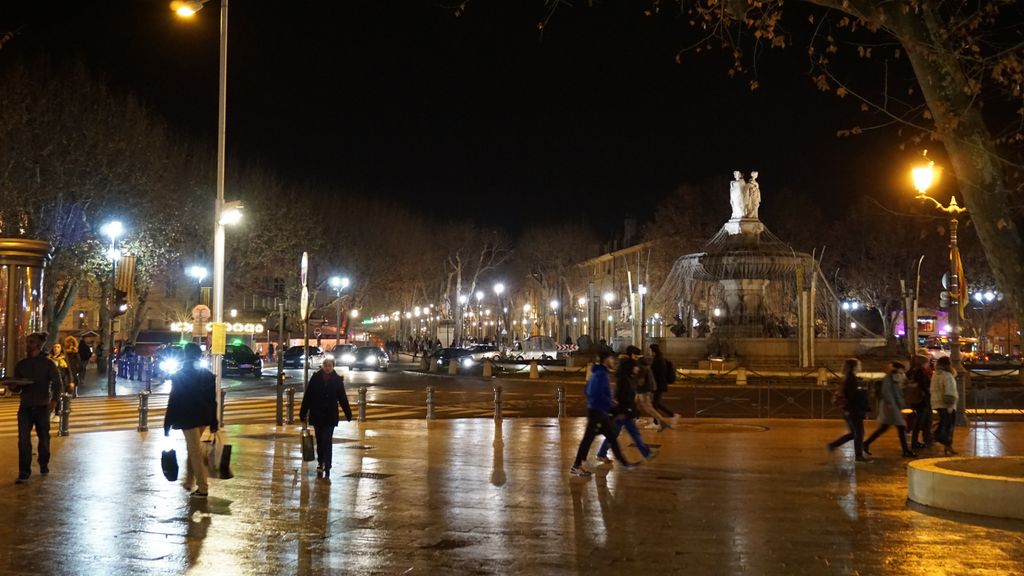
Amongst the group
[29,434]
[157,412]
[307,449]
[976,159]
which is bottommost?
[157,412]

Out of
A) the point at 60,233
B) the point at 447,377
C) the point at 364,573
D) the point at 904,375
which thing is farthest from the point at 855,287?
the point at 364,573

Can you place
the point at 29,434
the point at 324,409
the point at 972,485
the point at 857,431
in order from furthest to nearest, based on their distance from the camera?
the point at 857,431
the point at 324,409
the point at 29,434
the point at 972,485

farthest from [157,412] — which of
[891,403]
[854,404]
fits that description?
[891,403]

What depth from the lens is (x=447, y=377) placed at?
43.6m

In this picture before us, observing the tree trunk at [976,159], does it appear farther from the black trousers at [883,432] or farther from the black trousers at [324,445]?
the black trousers at [324,445]

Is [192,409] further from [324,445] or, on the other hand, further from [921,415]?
[921,415]

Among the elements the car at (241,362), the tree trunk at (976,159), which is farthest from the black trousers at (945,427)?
the car at (241,362)

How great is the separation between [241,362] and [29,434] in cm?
3267

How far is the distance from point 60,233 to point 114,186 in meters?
2.59

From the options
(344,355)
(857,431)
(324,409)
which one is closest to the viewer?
(324,409)

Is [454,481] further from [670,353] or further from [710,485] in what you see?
[670,353]


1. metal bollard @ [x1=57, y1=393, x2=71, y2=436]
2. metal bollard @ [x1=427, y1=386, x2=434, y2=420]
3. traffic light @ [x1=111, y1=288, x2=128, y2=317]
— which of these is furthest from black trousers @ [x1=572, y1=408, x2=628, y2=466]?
traffic light @ [x1=111, y1=288, x2=128, y2=317]

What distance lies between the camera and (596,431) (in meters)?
13.0

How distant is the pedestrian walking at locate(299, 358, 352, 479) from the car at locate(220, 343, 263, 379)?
32.4 metres
